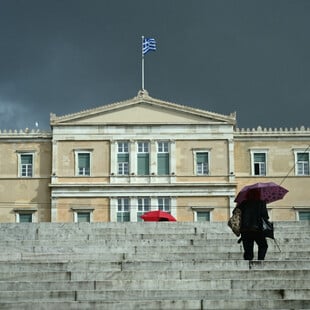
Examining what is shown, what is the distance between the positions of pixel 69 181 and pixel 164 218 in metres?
13.5

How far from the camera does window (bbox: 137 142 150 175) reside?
163 ft

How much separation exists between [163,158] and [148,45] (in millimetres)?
7449

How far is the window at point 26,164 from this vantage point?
167ft

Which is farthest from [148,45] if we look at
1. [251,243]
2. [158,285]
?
[158,285]

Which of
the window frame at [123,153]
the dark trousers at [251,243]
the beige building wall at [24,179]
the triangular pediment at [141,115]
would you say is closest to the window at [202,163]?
the triangular pediment at [141,115]

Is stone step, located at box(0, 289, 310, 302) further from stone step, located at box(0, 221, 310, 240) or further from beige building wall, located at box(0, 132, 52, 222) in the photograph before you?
beige building wall, located at box(0, 132, 52, 222)

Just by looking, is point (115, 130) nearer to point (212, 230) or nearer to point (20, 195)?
point (20, 195)

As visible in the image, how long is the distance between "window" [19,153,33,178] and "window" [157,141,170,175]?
7647mm

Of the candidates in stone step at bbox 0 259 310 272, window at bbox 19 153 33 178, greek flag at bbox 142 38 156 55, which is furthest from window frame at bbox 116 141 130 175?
stone step at bbox 0 259 310 272

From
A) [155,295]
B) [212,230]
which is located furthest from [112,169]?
[155,295]

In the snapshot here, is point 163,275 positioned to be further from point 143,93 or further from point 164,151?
point 143,93

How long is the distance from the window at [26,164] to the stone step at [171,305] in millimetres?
37081

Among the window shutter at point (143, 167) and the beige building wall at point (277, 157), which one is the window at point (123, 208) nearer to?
the window shutter at point (143, 167)

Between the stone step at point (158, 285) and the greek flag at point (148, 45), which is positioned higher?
the greek flag at point (148, 45)
